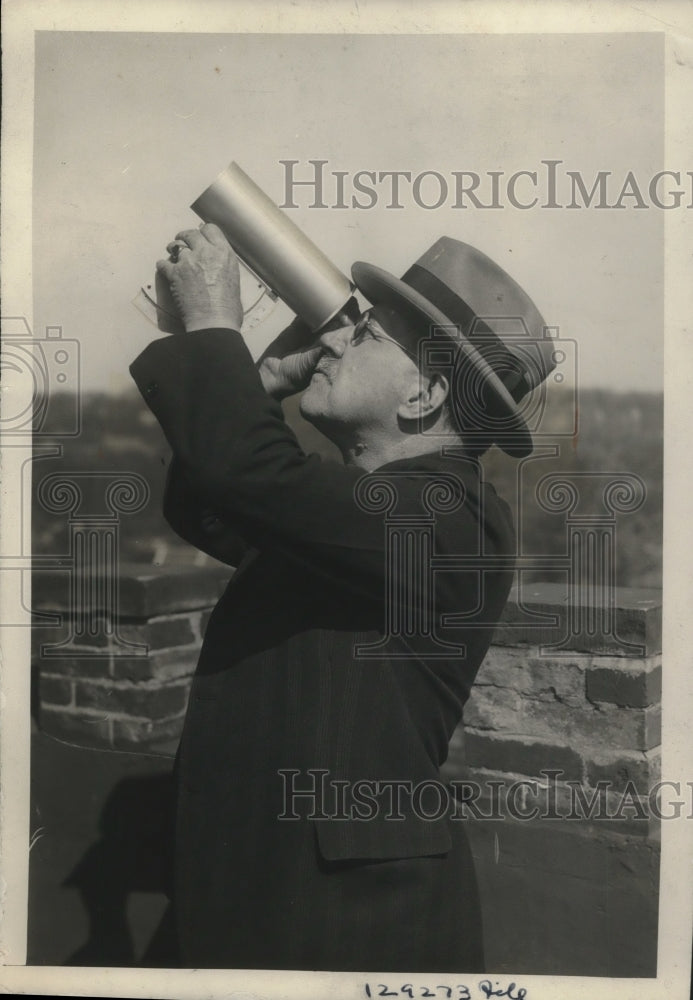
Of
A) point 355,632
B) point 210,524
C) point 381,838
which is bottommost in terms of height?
point 381,838

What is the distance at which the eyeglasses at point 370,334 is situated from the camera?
182 centimetres

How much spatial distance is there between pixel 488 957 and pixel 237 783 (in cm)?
69

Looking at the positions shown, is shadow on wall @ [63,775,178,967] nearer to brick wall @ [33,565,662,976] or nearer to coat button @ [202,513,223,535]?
brick wall @ [33,565,662,976]

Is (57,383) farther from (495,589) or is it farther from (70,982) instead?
(70,982)

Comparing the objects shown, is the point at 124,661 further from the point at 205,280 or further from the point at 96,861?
the point at 205,280

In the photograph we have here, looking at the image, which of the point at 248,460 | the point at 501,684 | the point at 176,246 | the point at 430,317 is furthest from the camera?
the point at 501,684

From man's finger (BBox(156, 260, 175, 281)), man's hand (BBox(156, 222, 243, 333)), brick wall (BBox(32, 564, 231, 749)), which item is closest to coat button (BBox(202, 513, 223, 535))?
brick wall (BBox(32, 564, 231, 749))

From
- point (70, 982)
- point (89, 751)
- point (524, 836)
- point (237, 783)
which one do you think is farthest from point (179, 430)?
point (70, 982)

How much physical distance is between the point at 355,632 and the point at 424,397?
0.49 metres

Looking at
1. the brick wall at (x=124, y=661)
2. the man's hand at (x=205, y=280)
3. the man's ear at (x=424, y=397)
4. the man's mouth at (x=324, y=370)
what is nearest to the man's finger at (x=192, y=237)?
the man's hand at (x=205, y=280)

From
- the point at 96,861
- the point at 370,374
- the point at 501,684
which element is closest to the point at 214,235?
the point at 370,374

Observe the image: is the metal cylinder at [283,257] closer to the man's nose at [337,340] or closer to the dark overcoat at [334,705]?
the man's nose at [337,340]

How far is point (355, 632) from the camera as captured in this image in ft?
5.98

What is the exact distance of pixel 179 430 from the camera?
172cm
